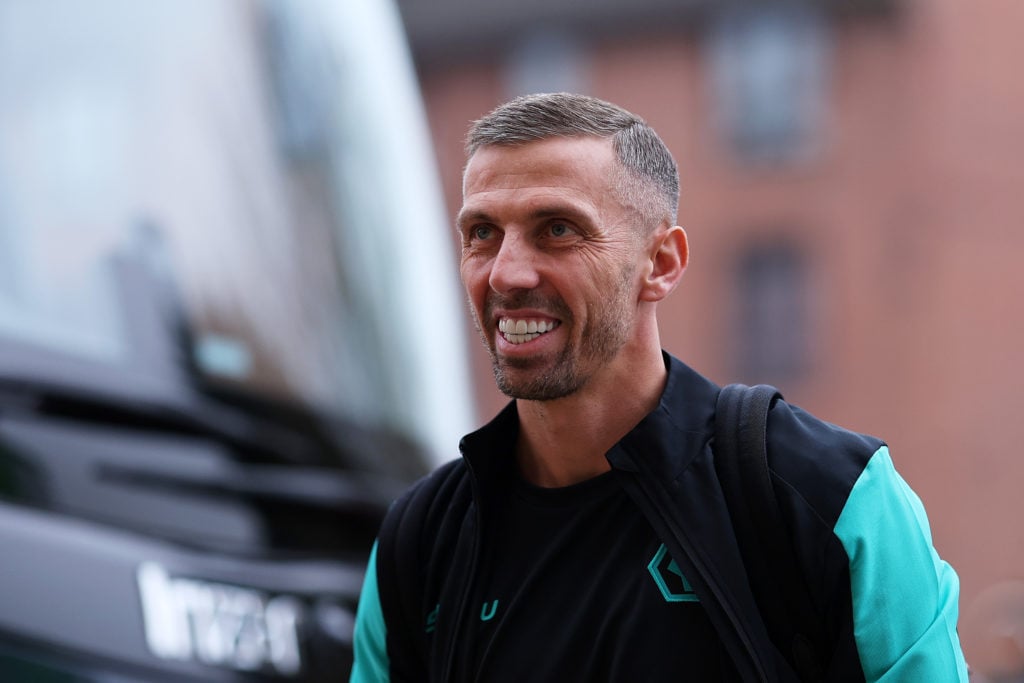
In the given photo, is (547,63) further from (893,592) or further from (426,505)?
(893,592)

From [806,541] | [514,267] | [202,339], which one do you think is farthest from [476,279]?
[202,339]

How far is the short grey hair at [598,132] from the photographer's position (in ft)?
5.88

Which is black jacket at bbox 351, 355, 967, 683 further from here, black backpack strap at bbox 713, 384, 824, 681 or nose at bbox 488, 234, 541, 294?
nose at bbox 488, 234, 541, 294

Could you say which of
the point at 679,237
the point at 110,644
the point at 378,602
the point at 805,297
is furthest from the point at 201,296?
the point at 805,297

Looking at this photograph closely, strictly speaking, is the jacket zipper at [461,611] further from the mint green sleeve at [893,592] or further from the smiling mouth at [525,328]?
the mint green sleeve at [893,592]

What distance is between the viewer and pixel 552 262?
1766 millimetres

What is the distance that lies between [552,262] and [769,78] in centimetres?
1830

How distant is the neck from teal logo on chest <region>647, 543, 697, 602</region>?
184mm

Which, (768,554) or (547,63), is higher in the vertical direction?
(768,554)

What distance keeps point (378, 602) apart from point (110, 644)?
0.85 m

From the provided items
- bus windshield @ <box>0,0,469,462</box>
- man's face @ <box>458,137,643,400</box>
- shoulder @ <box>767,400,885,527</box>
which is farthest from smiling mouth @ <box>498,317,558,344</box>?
bus windshield @ <box>0,0,469,462</box>

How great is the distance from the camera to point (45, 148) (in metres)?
3.19

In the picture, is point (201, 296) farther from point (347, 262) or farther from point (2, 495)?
point (2, 495)

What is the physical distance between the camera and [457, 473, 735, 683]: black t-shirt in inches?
65.8
